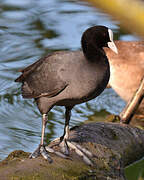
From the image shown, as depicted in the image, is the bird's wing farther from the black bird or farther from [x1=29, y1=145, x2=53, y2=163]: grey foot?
[x1=29, y1=145, x2=53, y2=163]: grey foot

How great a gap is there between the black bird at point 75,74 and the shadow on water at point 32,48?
0.32 metres

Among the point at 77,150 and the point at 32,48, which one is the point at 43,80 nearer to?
the point at 77,150

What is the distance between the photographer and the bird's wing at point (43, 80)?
3.33 meters

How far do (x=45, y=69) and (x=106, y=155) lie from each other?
34.0 inches

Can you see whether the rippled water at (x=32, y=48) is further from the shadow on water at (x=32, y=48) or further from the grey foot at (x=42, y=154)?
the grey foot at (x=42, y=154)

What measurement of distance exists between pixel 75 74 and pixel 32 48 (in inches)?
168

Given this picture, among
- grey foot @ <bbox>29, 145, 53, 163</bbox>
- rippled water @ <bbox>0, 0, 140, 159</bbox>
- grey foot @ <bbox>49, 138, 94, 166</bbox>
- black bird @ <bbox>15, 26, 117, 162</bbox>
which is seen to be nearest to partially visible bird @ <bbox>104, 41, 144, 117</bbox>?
rippled water @ <bbox>0, 0, 140, 159</bbox>

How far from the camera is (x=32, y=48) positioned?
7.41m

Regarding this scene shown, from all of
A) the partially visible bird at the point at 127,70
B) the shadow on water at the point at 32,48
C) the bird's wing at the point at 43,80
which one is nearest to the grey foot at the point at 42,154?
the bird's wing at the point at 43,80

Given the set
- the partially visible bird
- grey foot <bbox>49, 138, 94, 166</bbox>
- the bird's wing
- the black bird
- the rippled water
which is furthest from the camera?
the partially visible bird

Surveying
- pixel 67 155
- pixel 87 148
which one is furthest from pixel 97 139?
pixel 67 155

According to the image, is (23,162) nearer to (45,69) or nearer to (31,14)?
(45,69)

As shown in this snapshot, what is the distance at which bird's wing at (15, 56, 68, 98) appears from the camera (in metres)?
3.33

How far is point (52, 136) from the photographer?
505 cm
